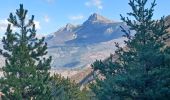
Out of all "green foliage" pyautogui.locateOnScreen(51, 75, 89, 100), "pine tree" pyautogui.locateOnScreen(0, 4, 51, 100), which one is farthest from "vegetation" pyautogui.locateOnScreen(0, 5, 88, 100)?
"green foliage" pyautogui.locateOnScreen(51, 75, 89, 100)

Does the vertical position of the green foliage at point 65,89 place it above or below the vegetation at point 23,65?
below

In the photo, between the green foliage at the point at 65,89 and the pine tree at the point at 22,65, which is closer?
the pine tree at the point at 22,65

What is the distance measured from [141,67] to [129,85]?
1373 millimetres

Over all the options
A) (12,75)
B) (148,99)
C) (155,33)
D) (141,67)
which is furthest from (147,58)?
(12,75)

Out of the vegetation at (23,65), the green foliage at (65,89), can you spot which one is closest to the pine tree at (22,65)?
the vegetation at (23,65)

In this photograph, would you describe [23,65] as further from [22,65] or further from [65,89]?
[65,89]

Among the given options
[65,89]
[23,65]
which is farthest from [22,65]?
[65,89]

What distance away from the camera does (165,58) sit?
24.0 meters

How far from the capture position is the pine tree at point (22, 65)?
134 feet

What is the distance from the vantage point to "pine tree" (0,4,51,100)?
4094 cm

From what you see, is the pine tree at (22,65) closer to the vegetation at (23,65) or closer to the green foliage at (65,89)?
the vegetation at (23,65)

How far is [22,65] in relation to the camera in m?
41.4

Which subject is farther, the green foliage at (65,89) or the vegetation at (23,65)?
the green foliage at (65,89)

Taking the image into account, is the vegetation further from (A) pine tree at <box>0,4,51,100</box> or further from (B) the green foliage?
(B) the green foliage
